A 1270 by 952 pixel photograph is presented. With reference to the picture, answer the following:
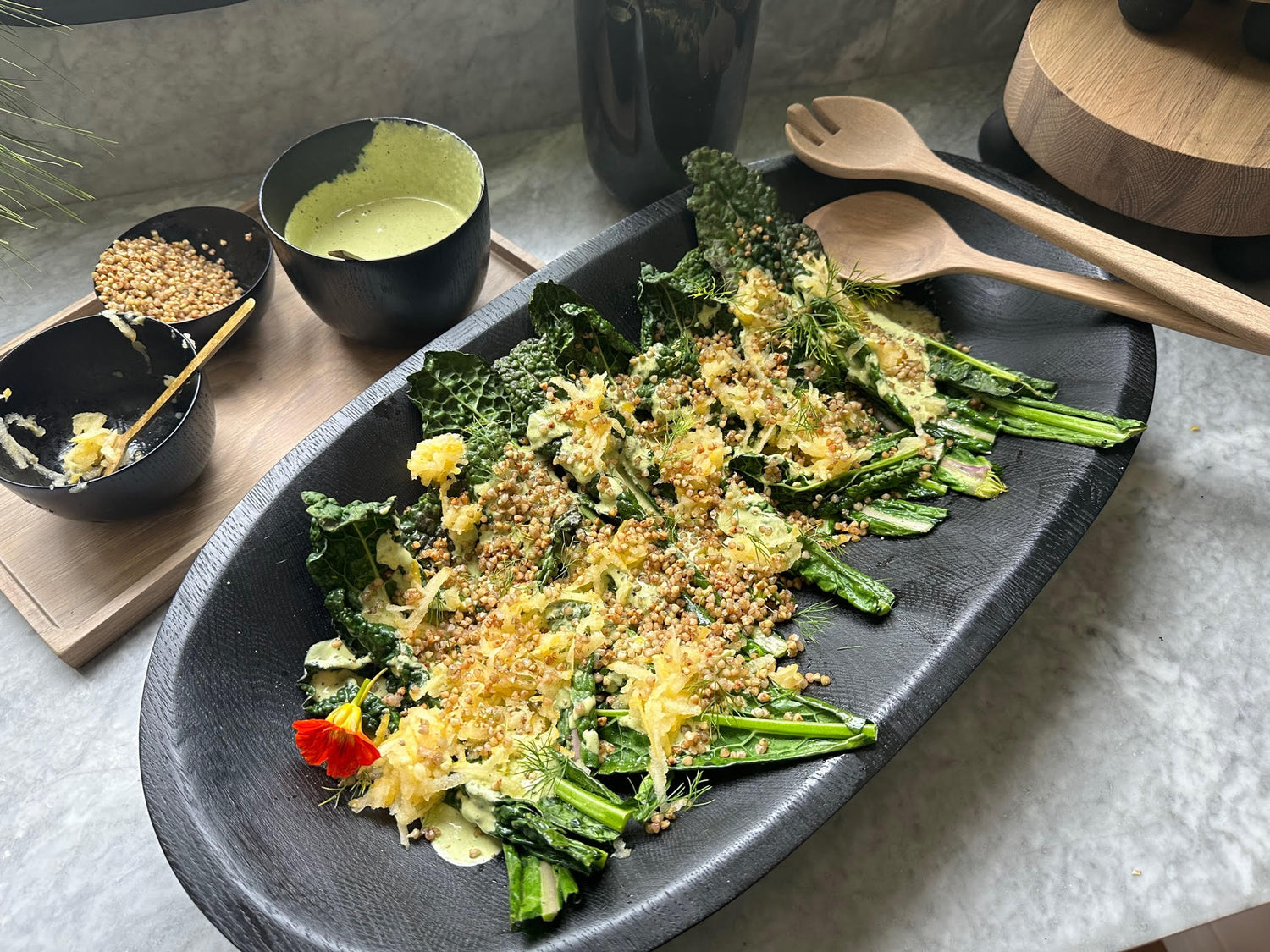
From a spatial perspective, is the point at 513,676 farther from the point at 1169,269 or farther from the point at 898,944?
the point at 1169,269

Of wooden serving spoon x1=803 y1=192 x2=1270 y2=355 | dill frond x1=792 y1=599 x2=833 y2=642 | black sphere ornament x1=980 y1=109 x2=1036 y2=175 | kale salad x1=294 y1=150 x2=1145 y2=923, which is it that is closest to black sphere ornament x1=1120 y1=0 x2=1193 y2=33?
black sphere ornament x1=980 y1=109 x2=1036 y2=175

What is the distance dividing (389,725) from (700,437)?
60 cm

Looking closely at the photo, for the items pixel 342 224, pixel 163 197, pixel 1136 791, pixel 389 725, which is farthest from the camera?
pixel 163 197

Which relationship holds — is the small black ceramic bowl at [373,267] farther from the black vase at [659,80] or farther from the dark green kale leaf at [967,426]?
the dark green kale leaf at [967,426]

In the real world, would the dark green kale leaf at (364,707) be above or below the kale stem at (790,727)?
below

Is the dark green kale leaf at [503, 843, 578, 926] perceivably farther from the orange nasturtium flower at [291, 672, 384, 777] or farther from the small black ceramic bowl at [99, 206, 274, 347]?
the small black ceramic bowl at [99, 206, 274, 347]

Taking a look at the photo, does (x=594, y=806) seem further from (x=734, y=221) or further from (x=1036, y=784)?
(x=734, y=221)

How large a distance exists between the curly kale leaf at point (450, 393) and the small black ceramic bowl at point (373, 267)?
0.17m

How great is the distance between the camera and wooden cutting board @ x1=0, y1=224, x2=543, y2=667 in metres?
1.29

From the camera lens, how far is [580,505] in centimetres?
128

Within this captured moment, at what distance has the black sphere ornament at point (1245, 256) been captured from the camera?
162 cm

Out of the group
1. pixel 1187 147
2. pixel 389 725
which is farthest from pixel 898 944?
pixel 1187 147

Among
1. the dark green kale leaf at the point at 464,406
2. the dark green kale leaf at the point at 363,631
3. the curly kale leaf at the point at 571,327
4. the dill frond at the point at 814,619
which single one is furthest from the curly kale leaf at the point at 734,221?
the dark green kale leaf at the point at 363,631

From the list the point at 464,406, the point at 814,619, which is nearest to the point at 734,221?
the point at 464,406
